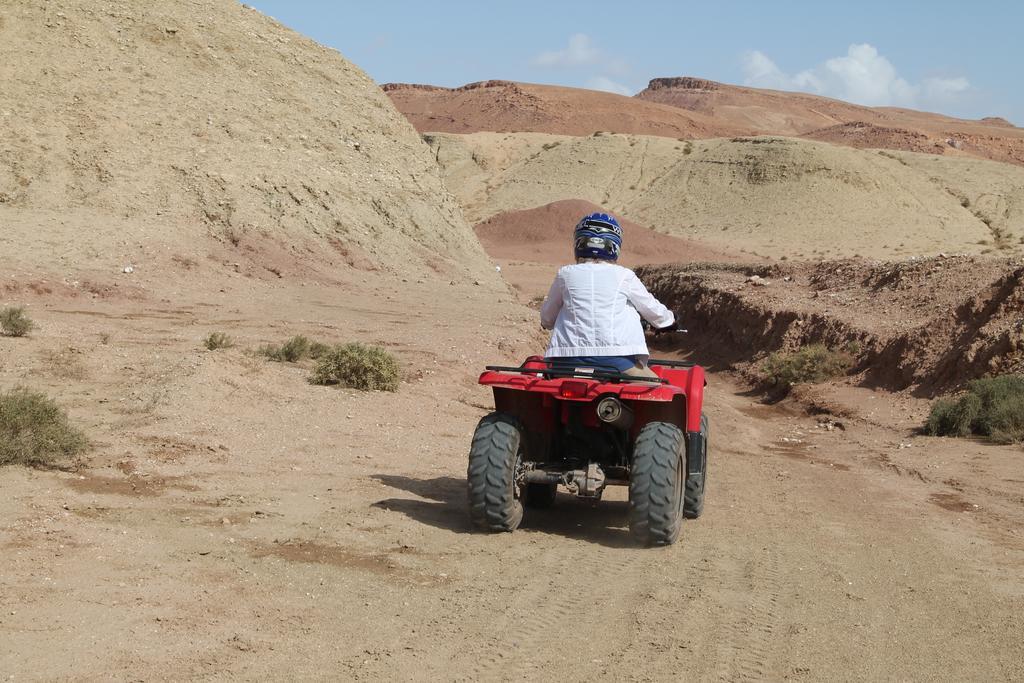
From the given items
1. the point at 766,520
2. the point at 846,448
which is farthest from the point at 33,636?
the point at 846,448

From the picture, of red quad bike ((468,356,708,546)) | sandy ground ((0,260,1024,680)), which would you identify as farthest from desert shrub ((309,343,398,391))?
red quad bike ((468,356,708,546))

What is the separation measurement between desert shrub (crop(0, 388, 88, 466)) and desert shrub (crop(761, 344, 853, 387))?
1303cm

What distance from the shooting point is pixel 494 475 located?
7.29m

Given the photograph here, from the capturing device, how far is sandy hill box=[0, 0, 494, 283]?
75.3ft

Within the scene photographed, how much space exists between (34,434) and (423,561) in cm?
358

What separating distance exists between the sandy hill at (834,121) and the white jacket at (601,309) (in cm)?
10549

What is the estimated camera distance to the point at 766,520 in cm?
867

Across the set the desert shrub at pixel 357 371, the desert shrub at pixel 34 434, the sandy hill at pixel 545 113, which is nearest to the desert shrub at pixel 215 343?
the desert shrub at pixel 357 371

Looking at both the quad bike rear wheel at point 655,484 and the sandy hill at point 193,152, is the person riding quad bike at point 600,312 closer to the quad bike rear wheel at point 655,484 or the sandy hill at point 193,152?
the quad bike rear wheel at point 655,484

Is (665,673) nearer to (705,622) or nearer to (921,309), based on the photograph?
(705,622)

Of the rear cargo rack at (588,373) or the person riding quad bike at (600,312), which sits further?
the person riding quad bike at (600,312)

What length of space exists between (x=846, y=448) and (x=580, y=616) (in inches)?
348

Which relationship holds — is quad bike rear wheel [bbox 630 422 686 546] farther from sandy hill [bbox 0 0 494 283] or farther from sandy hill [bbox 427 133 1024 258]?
sandy hill [bbox 427 133 1024 258]

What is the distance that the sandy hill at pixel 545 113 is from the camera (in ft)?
388
